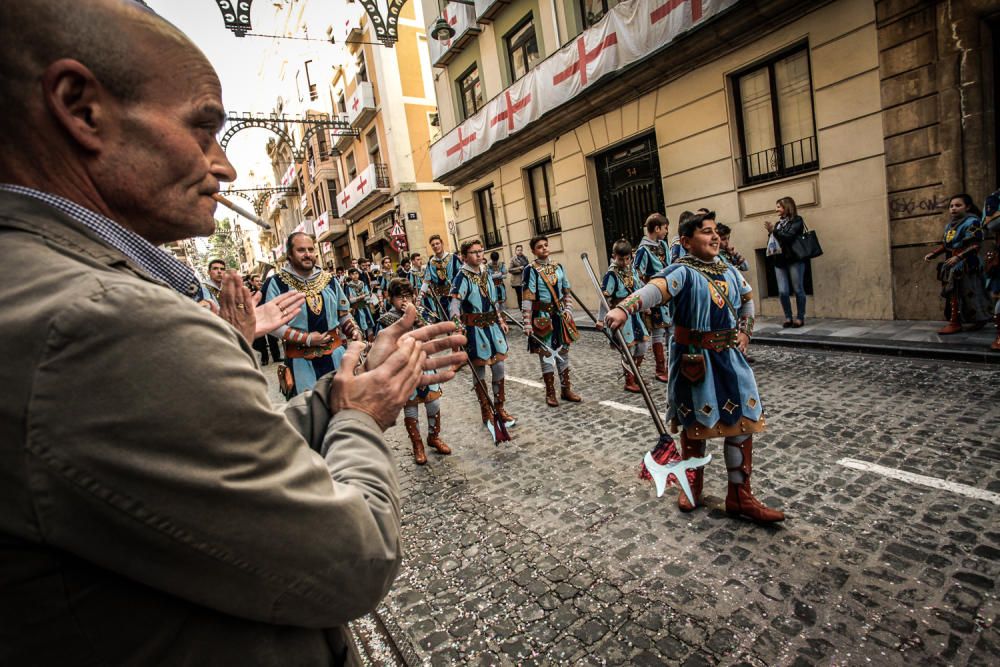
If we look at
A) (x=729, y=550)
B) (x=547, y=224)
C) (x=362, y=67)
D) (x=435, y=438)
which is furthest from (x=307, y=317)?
(x=362, y=67)

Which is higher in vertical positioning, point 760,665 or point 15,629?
point 15,629

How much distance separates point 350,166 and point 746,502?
30124 mm

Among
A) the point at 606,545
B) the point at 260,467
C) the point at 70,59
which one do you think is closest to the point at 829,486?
the point at 606,545

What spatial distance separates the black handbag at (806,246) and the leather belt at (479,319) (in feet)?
17.8

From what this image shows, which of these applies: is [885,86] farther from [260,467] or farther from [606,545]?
[260,467]

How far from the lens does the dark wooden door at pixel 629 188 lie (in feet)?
38.5

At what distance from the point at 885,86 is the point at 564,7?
767 cm

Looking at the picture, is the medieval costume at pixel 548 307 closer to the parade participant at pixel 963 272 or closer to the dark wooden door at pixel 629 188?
the parade participant at pixel 963 272

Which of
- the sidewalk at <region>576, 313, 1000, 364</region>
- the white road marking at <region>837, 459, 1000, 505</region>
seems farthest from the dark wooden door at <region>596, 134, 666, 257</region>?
the white road marking at <region>837, 459, 1000, 505</region>

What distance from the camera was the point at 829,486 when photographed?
3.75m

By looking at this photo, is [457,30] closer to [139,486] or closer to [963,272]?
[963,272]

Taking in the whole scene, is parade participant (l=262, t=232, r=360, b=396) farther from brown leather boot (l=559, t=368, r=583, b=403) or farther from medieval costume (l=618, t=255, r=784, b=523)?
medieval costume (l=618, t=255, r=784, b=523)

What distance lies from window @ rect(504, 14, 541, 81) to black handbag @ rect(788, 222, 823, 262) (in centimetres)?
875

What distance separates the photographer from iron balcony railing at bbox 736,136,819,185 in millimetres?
8844
